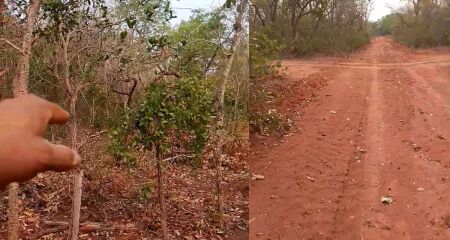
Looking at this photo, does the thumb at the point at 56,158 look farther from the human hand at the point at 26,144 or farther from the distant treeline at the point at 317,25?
the distant treeline at the point at 317,25

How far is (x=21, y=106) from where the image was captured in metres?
0.41

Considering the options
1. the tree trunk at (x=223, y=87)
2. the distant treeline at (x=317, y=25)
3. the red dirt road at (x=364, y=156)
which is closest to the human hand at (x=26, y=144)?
the red dirt road at (x=364, y=156)

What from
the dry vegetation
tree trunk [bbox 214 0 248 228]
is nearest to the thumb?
the dry vegetation

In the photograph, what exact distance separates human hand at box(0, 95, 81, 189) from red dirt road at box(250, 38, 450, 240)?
1139mm

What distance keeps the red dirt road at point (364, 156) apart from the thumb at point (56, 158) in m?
1.13

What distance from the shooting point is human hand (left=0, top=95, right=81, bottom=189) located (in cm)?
39

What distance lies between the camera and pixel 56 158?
0.41 meters

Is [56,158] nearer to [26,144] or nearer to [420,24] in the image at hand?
[26,144]

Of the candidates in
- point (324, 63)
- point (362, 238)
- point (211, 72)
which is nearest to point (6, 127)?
point (362, 238)

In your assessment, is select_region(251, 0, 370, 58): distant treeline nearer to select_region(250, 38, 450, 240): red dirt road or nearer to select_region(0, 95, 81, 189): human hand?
select_region(250, 38, 450, 240): red dirt road

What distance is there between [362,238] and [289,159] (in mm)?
337

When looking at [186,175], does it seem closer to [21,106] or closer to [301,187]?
[301,187]

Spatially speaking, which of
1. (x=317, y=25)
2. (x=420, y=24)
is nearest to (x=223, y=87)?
(x=317, y=25)

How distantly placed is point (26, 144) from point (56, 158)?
1.1 inches
